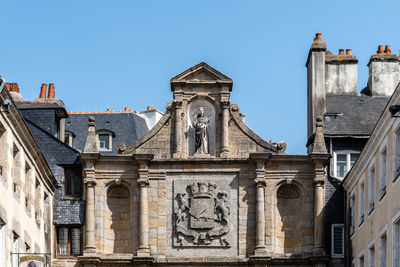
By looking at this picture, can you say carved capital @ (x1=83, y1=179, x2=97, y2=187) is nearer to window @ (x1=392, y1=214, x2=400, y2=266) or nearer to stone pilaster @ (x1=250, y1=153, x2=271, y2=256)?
stone pilaster @ (x1=250, y1=153, x2=271, y2=256)

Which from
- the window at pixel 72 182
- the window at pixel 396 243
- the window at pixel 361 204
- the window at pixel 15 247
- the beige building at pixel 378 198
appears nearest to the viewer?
the window at pixel 396 243

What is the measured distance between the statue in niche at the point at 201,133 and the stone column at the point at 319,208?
409 centimetres

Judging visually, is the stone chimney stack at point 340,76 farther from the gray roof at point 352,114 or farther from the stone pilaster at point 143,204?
the stone pilaster at point 143,204

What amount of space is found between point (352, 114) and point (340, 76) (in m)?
2.66

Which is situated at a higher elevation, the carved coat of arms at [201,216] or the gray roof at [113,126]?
the gray roof at [113,126]

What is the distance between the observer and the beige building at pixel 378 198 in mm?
39156

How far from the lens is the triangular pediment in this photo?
5191 cm

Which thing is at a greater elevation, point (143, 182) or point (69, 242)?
point (143, 182)

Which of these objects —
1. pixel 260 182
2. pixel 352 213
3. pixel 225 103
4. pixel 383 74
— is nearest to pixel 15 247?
pixel 260 182

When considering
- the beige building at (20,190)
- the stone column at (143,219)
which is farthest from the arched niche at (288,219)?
the beige building at (20,190)

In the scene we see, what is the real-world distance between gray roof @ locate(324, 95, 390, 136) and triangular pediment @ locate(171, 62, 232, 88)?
4.65 metres

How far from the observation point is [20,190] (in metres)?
43.7

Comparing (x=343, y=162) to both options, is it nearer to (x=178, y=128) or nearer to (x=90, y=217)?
(x=178, y=128)

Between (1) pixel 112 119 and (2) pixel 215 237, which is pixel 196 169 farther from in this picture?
(1) pixel 112 119
